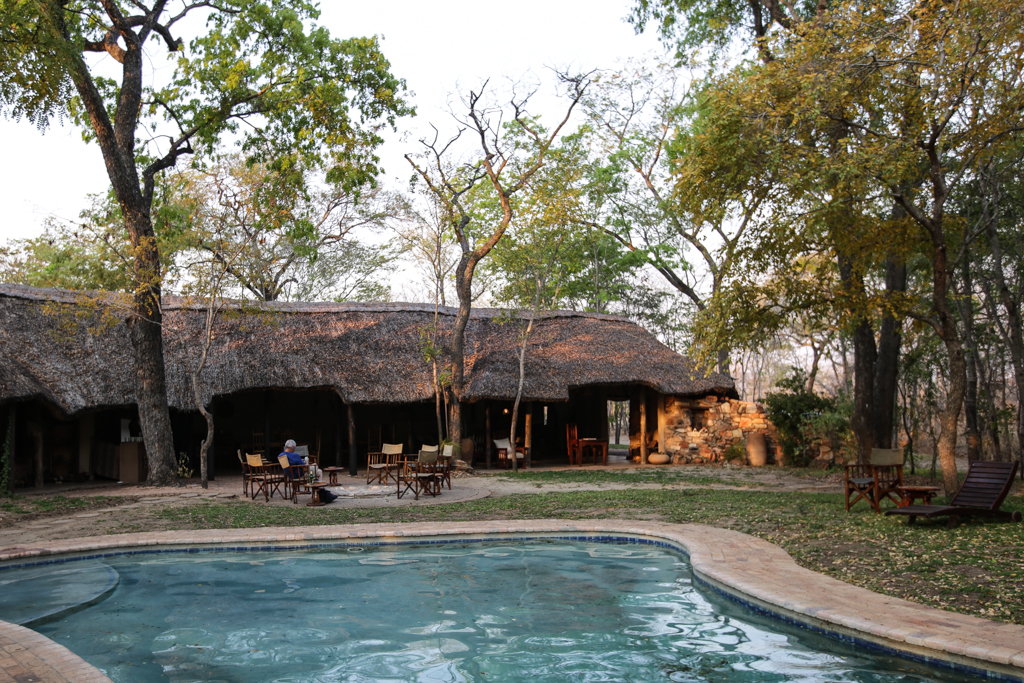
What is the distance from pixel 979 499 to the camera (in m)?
8.10

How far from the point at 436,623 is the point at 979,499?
593 centimetres

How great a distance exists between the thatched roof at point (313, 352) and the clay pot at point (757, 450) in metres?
1.64

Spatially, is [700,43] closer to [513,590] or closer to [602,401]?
[602,401]

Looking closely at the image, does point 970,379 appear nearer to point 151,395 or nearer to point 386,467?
point 386,467

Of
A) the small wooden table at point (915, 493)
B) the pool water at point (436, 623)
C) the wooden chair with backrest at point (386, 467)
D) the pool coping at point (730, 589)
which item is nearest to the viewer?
the pool coping at point (730, 589)

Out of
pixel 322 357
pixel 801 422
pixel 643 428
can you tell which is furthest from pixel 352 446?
pixel 801 422

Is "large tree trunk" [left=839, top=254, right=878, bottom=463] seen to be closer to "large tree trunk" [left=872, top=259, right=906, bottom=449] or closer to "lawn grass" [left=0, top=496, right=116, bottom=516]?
"large tree trunk" [left=872, top=259, right=906, bottom=449]

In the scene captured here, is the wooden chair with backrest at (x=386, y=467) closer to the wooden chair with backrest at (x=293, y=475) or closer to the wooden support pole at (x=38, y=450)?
the wooden chair with backrest at (x=293, y=475)

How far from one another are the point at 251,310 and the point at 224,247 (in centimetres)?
162

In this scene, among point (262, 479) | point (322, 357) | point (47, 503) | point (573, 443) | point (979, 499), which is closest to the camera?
point (979, 499)

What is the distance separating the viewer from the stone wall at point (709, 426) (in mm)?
18781

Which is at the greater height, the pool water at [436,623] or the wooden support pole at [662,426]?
the wooden support pole at [662,426]

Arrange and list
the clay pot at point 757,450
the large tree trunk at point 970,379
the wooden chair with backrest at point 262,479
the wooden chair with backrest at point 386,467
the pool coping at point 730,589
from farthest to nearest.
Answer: the clay pot at point 757,450
the wooden chair with backrest at point 386,467
the large tree trunk at point 970,379
the wooden chair with backrest at point 262,479
the pool coping at point 730,589

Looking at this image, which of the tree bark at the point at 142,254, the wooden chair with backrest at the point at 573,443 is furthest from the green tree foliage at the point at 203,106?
the wooden chair with backrest at the point at 573,443
